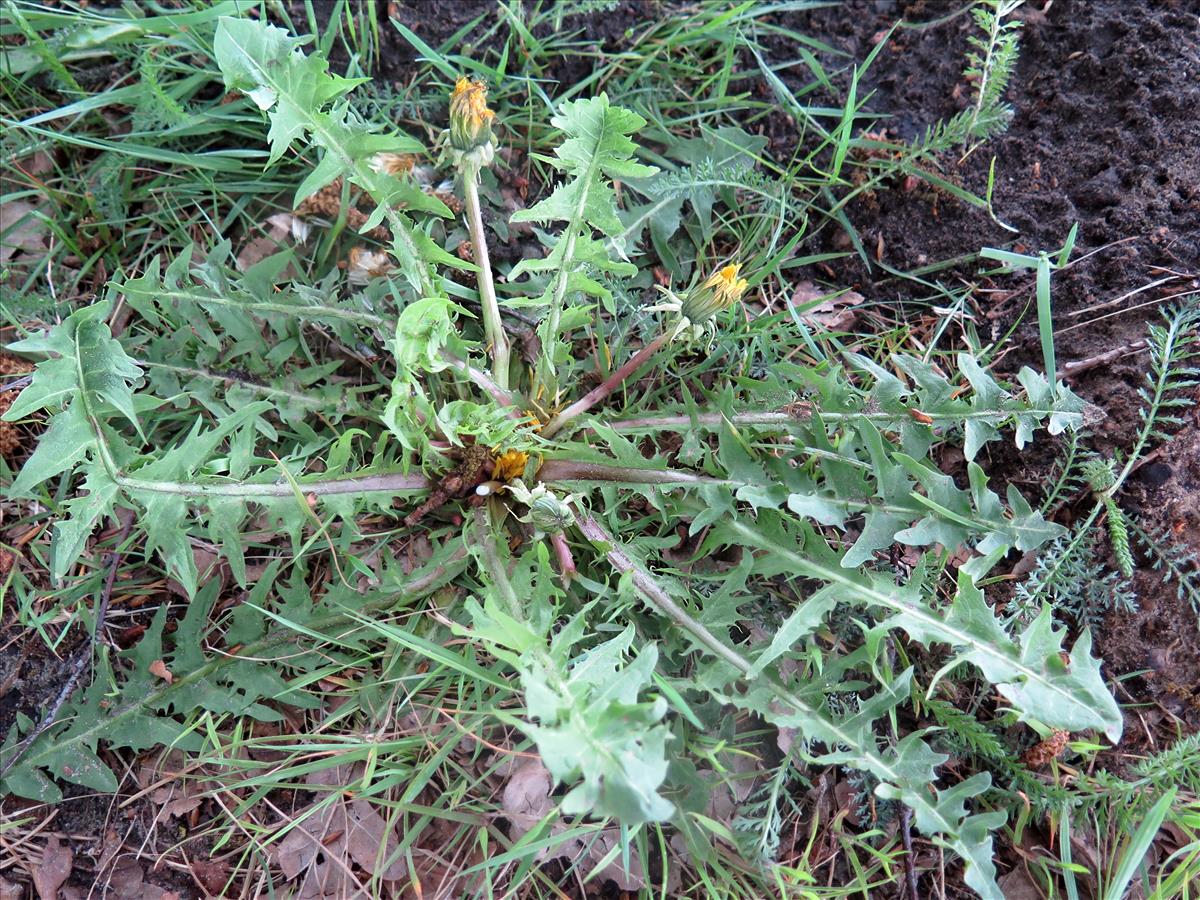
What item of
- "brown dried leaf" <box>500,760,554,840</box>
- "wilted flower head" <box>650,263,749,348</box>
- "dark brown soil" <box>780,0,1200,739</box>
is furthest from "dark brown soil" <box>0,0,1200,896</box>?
"brown dried leaf" <box>500,760,554,840</box>

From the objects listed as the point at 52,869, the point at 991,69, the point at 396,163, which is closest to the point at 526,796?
the point at 52,869

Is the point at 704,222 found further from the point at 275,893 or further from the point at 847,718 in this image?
the point at 275,893

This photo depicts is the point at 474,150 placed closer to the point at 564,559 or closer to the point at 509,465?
the point at 509,465

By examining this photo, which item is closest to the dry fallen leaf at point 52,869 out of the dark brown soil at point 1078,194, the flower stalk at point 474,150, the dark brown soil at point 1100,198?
the dark brown soil at point 1078,194

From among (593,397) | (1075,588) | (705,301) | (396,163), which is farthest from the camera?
(396,163)

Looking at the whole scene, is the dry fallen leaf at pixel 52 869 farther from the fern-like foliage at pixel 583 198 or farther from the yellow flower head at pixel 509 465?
the fern-like foliage at pixel 583 198

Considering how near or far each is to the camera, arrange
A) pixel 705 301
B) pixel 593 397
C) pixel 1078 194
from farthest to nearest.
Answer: pixel 1078 194
pixel 593 397
pixel 705 301

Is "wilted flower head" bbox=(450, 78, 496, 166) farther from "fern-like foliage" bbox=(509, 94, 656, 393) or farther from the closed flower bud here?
the closed flower bud
